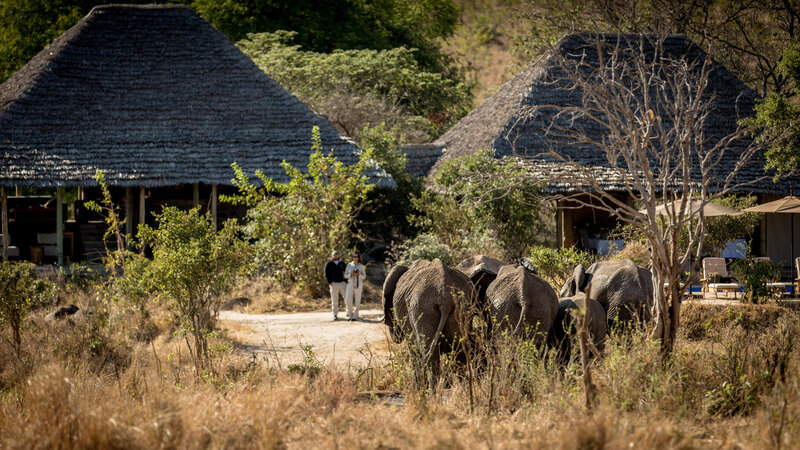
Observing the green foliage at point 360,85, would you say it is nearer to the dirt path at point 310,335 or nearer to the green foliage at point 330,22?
the green foliage at point 330,22

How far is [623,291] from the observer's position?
9.65 m

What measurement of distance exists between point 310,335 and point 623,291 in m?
4.59

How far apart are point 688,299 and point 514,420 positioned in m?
7.62

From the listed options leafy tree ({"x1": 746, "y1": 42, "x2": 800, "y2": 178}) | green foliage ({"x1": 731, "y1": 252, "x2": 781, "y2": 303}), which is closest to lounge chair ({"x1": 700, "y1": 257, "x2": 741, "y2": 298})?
green foliage ({"x1": 731, "y1": 252, "x2": 781, "y2": 303})

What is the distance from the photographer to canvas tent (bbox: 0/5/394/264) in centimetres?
1788

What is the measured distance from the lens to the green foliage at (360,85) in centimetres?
2602

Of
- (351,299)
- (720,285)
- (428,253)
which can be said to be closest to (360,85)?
(428,253)

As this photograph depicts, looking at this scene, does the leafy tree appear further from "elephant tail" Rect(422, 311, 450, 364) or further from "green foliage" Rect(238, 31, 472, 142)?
"green foliage" Rect(238, 31, 472, 142)

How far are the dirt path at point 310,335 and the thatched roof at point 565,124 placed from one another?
6.58m

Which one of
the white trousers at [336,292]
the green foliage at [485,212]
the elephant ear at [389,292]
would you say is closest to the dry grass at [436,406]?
the elephant ear at [389,292]

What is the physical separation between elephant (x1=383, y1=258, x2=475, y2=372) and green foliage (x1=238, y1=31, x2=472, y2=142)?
16502 mm

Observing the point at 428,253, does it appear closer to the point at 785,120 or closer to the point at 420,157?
the point at 785,120

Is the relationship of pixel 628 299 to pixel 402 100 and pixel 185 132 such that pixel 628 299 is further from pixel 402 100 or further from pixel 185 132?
pixel 402 100

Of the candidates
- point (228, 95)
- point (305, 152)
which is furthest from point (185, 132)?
point (305, 152)
